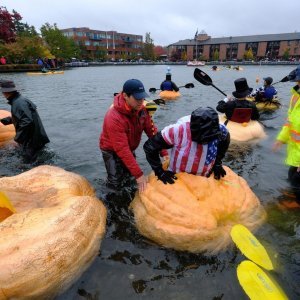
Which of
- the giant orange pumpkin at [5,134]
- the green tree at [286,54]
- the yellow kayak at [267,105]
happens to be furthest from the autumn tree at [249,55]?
the giant orange pumpkin at [5,134]

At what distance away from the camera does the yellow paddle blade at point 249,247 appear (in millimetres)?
3266

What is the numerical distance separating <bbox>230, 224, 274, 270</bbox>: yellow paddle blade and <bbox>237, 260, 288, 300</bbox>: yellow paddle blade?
16 cm

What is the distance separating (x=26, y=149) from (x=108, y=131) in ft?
10.4

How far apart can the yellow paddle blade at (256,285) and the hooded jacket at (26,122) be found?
4.93m

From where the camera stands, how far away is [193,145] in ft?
12.0

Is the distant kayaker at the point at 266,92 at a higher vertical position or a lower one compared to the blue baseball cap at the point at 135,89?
lower

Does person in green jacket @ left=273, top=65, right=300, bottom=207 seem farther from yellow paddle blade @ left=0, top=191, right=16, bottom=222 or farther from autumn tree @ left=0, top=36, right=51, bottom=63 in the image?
autumn tree @ left=0, top=36, right=51, bottom=63

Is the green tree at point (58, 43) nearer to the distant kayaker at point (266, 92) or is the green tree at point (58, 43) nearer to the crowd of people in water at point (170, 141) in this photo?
the distant kayaker at point (266, 92)

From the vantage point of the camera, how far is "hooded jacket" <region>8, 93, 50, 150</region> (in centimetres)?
595

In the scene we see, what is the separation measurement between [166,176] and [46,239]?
63.9 inches

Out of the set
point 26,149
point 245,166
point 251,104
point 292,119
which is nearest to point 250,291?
point 292,119

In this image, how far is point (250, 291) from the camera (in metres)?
2.76

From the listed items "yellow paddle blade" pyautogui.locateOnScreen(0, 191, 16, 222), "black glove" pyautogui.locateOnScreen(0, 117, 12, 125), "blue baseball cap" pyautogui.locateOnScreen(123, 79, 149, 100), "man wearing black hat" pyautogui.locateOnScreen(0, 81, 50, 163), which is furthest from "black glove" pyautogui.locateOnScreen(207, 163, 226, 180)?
"black glove" pyautogui.locateOnScreen(0, 117, 12, 125)

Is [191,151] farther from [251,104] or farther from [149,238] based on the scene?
[251,104]
